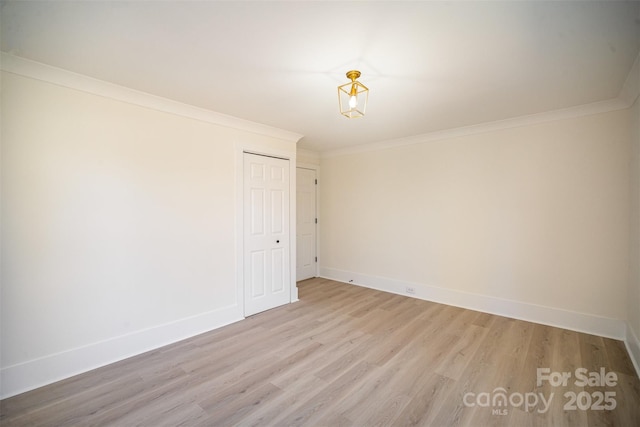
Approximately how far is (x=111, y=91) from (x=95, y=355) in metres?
2.33

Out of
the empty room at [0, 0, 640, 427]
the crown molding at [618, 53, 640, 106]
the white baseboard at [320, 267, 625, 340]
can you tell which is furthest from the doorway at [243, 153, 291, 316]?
the crown molding at [618, 53, 640, 106]

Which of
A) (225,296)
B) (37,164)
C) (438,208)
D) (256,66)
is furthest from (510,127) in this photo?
(37,164)

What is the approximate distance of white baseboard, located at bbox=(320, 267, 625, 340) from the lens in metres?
2.88

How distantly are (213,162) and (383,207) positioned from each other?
2791 mm

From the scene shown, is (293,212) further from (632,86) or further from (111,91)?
(632,86)

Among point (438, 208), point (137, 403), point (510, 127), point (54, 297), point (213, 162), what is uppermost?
point (510, 127)

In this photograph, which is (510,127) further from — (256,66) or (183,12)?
(183,12)

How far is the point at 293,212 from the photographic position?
4098 millimetres

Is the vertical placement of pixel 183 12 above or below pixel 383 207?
above

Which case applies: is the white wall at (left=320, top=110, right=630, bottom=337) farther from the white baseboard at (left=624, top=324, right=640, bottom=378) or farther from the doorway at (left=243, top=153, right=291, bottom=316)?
the doorway at (left=243, top=153, right=291, bottom=316)

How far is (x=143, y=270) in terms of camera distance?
264cm

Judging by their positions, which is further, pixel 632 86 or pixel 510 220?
pixel 510 220

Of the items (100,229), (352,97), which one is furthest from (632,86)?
(100,229)

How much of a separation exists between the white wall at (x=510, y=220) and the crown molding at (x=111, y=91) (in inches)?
98.5
